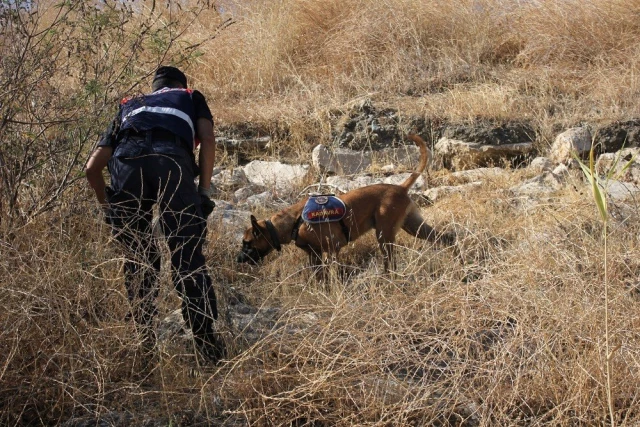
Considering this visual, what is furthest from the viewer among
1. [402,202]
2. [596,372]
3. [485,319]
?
[402,202]

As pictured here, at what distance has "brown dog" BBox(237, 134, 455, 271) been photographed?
641 centimetres

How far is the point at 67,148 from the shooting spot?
499cm

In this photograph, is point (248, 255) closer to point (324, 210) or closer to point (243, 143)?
point (324, 210)

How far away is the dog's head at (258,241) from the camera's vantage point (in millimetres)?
6449

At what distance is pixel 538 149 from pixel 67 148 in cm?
563

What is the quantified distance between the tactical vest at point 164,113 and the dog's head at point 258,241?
6.41 feet

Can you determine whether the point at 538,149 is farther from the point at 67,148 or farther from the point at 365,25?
the point at 67,148

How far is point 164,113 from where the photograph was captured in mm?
4492

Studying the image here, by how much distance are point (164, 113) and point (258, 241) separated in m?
2.21

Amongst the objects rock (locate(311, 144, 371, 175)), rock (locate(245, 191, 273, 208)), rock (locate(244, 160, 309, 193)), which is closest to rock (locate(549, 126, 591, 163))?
rock (locate(311, 144, 371, 175))

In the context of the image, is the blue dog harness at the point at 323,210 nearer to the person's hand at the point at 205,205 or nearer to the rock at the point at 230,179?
the person's hand at the point at 205,205

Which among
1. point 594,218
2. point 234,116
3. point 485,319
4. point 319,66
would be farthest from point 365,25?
point 485,319

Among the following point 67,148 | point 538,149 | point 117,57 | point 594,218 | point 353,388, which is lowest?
point 538,149

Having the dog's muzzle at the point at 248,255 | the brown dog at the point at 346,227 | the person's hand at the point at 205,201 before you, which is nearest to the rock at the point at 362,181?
the brown dog at the point at 346,227
